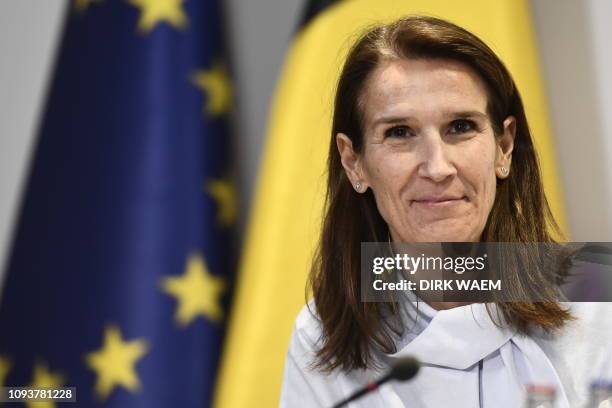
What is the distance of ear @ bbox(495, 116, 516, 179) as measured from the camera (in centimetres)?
132

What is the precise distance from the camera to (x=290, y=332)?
1.54m

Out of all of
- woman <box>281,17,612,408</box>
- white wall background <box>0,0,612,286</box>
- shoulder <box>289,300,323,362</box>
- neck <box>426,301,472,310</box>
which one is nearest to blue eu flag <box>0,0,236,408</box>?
white wall background <box>0,0,612,286</box>

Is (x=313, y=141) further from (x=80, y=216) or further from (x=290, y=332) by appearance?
(x=80, y=216)

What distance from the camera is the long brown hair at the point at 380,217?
1.32 meters

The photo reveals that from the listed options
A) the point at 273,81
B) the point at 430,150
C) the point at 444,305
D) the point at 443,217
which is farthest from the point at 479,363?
the point at 273,81

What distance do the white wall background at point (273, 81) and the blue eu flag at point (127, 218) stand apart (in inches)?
2.3

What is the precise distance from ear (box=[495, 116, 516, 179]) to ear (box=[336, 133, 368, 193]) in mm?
199

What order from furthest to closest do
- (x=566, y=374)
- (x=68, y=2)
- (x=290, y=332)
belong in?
(x=68, y=2)
(x=290, y=332)
(x=566, y=374)

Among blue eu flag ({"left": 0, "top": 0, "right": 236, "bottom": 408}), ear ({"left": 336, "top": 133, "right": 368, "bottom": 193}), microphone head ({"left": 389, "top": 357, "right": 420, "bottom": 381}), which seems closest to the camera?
microphone head ({"left": 389, "top": 357, "right": 420, "bottom": 381})

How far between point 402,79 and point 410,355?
16.0 inches

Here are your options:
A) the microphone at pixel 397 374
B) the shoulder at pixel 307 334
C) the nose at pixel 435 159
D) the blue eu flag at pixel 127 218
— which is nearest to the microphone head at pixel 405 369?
the microphone at pixel 397 374

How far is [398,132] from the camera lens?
1.35 metres

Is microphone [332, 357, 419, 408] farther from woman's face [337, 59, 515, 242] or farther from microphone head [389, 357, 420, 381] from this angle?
woman's face [337, 59, 515, 242]

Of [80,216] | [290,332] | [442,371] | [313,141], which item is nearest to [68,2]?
[80,216]
